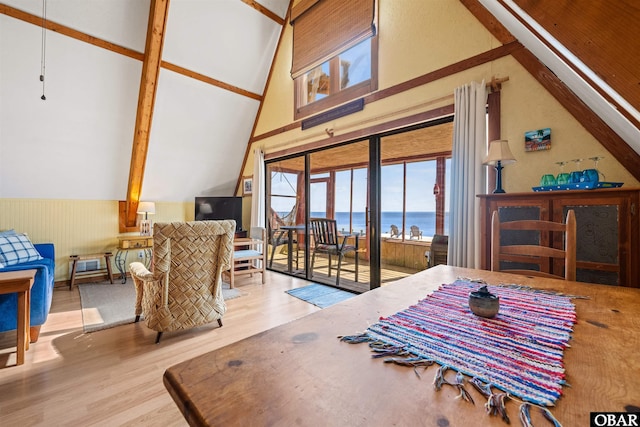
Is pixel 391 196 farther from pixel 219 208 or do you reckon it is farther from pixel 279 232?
pixel 219 208

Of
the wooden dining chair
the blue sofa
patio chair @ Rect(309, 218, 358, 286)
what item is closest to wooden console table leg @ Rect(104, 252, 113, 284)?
the blue sofa

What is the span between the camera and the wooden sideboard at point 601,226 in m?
1.51

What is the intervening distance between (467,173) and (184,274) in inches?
102

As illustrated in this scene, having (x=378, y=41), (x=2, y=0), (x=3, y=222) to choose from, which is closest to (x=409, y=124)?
(x=378, y=41)

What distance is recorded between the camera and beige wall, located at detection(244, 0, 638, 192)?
2045 millimetres

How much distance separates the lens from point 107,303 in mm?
3238

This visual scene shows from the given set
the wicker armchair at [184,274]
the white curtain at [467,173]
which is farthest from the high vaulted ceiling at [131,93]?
the wicker armchair at [184,274]

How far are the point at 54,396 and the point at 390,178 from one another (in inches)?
140

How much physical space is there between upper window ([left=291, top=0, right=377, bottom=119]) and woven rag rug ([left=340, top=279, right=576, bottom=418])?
10.00ft

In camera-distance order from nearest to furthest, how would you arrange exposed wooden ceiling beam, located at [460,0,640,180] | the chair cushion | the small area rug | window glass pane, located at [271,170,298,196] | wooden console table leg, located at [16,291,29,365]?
exposed wooden ceiling beam, located at [460,0,640,180] → wooden console table leg, located at [16,291,29,365] → the small area rug → the chair cushion → window glass pane, located at [271,170,298,196]

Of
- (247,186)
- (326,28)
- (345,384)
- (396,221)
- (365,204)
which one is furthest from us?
(247,186)

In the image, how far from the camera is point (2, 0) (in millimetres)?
2783

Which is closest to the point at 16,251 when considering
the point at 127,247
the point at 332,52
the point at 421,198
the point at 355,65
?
the point at 127,247

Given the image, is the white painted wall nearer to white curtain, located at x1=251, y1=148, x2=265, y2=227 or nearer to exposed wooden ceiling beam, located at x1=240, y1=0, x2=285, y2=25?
exposed wooden ceiling beam, located at x1=240, y1=0, x2=285, y2=25
